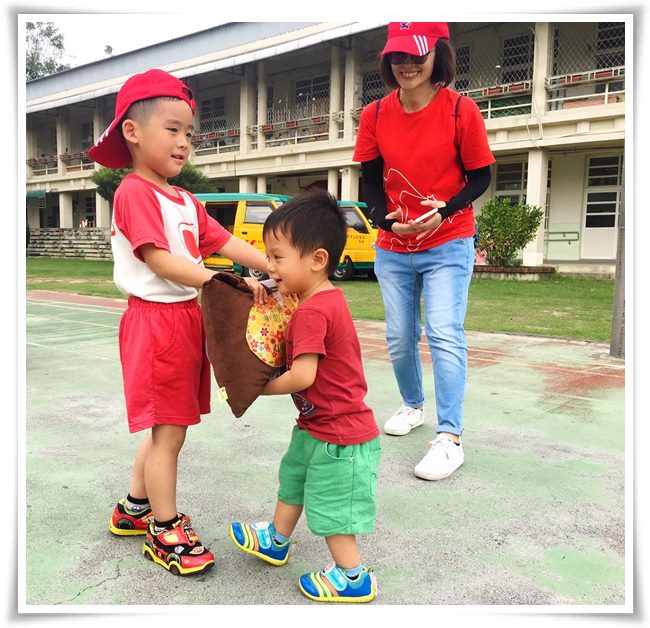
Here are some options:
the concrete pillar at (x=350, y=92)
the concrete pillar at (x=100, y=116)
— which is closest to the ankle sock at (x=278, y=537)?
the concrete pillar at (x=350, y=92)

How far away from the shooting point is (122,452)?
106 inches

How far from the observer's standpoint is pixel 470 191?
2.64 metres

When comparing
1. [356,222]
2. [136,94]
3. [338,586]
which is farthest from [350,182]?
[338,586]

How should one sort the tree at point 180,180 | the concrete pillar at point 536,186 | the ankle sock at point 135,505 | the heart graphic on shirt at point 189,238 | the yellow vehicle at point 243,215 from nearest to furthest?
the heart graphic on shirt at point 189,238
the ankle sock at point 135,505
the yellow vehicle at point 243,215
the concrete pillar at point 536,186
the tree at point 180,180

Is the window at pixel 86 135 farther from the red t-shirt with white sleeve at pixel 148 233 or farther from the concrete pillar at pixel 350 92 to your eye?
the red t-shirt with white sleeve at pixel 148 233

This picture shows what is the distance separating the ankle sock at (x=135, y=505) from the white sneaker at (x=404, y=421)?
4.33ft

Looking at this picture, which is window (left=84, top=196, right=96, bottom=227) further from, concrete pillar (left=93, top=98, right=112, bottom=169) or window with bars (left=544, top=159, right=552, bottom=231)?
window with bars (left=544, top=159, right=552, bottom=231)

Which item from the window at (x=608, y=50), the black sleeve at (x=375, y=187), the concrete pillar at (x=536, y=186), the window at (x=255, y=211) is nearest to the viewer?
the black sleeve at (x=375, y=187)

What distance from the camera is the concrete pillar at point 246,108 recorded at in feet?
69.9

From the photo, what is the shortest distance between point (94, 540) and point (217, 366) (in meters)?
0.72

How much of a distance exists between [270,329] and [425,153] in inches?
50.0

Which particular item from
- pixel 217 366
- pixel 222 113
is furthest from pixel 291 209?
pixel 222 113

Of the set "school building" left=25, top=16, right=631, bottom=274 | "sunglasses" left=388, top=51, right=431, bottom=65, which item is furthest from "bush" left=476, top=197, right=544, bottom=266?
"sunglasses" left=388, top=51, right=431, bottom=65

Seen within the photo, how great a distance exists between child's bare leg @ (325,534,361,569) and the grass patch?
16.1ft
